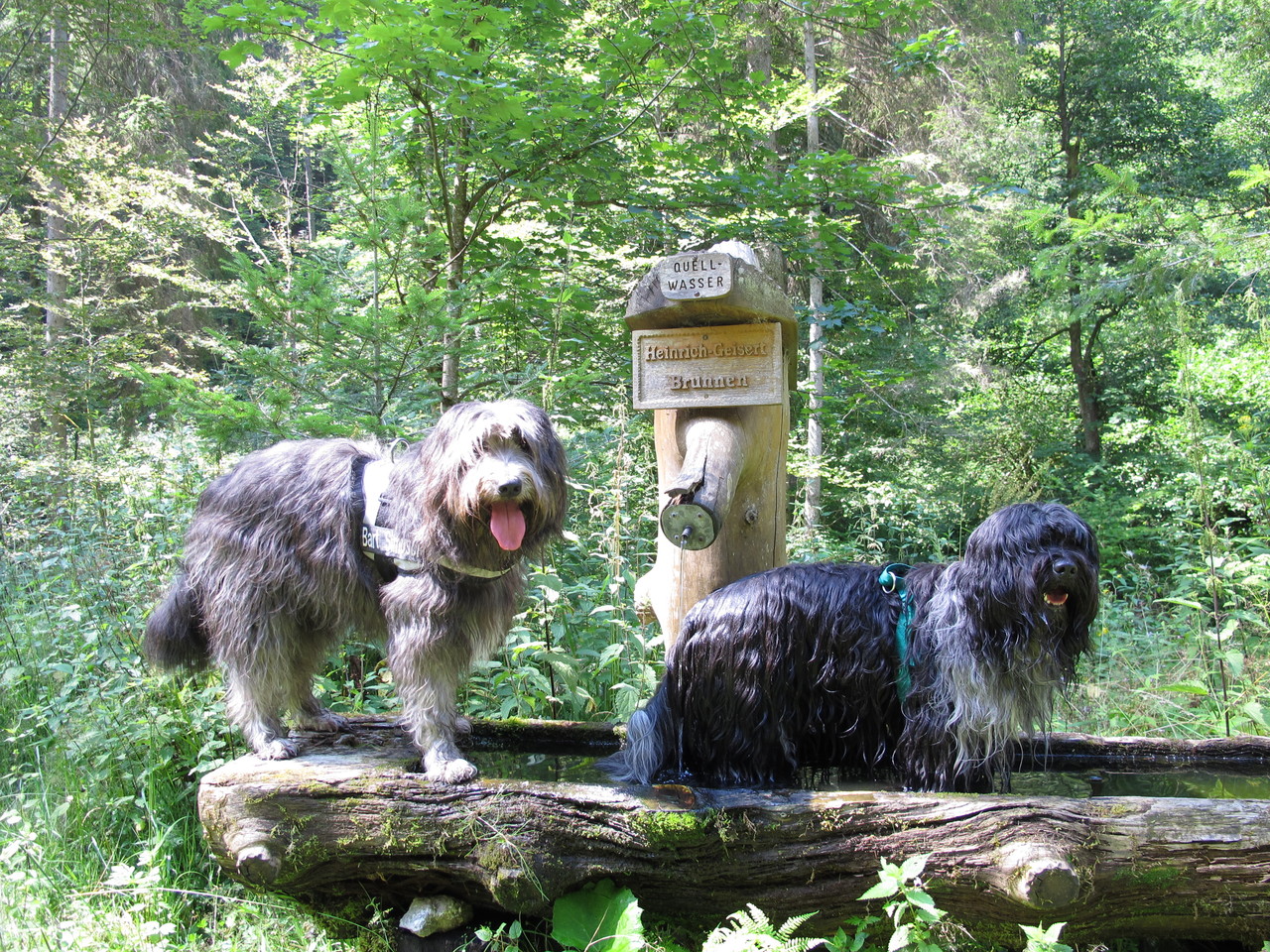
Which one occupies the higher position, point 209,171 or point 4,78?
point 209,171

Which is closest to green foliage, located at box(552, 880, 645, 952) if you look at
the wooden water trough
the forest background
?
the wooden water trough

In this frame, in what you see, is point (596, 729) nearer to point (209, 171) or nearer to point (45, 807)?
point (45, 807)

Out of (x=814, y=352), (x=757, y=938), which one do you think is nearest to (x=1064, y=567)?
(x=757, y=938)

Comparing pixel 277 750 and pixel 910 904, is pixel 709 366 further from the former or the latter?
pixel 277 750

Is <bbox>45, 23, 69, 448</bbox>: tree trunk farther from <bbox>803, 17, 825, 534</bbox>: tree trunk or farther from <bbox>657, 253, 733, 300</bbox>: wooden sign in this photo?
<bbox>657, 253, 733, 300</bbox>: wooden sign

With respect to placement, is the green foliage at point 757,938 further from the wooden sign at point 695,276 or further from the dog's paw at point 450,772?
the wooden sign at point 695,276

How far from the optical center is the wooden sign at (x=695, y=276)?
10.2ft

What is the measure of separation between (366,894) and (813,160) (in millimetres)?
5058

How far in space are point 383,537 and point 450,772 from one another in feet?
2.63

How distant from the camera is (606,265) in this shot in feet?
21.6

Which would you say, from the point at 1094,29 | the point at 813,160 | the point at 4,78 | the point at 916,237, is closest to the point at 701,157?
the point at 813,160

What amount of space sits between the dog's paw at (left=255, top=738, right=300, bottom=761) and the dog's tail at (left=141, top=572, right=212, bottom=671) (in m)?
0.49

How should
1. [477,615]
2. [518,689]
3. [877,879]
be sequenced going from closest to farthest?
1. [877,879]
2. [477,615]
3. [518,689]

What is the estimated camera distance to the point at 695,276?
10.3 ft
